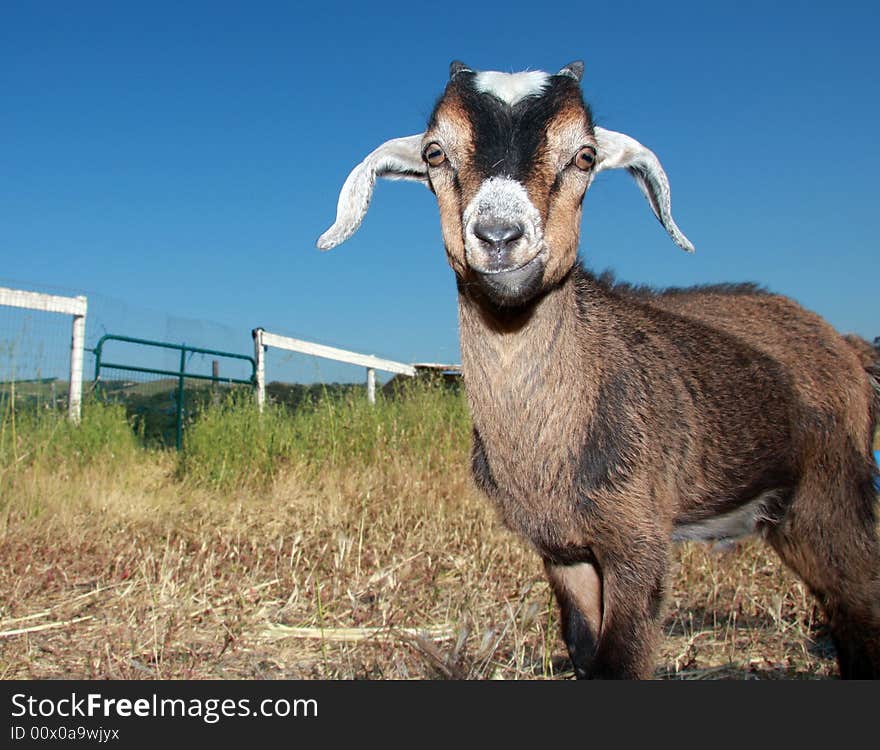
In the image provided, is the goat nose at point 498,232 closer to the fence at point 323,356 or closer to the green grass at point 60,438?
the green grass at point 60,438

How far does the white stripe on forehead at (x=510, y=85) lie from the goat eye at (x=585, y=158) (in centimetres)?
30

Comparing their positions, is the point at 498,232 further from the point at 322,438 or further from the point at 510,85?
the point at 322,438

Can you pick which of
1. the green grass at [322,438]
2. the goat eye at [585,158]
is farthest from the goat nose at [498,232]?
the green grass at [322,438]

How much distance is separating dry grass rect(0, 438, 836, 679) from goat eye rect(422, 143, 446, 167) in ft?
6.00

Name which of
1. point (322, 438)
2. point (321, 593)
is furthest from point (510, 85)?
point (322, 438)

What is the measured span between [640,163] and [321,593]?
3181 mm

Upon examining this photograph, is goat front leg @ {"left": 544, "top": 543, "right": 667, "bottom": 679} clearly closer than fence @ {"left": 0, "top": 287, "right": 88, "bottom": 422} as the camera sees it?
Yes

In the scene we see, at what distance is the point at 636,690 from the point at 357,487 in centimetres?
533

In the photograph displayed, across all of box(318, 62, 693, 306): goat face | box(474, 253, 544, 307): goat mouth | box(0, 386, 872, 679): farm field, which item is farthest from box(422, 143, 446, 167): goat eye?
box(0, 386, 872, 679): farm field

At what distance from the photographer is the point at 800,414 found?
150 inches

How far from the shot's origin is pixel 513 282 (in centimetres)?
267

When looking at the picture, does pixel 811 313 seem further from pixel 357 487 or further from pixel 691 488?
pixel 357 487

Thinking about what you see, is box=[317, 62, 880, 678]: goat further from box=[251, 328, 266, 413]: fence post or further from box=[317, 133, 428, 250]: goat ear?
box=[251, 328, 266, 413]: fence post

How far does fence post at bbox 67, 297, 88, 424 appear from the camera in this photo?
1125 cm
